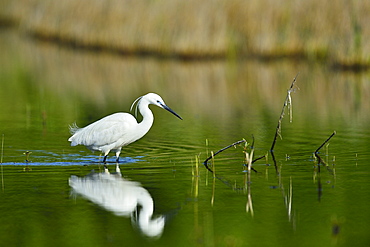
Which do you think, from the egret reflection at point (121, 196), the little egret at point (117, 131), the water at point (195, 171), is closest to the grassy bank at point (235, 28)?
the water at point (195, 171)

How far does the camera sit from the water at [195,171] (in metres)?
5.43

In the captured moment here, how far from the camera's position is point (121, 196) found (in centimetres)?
650

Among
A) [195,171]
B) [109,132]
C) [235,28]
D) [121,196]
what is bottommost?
[121,196]

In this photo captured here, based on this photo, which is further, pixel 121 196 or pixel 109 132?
pixel 109 132

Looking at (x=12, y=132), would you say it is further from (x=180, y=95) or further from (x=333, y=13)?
(x=333, y=13)

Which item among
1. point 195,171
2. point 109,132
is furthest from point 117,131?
point 195,171

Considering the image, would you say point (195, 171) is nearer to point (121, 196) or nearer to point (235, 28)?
point (121, 196)

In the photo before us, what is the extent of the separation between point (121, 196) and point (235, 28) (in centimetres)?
1296

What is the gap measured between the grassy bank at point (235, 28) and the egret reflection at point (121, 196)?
10250 mm

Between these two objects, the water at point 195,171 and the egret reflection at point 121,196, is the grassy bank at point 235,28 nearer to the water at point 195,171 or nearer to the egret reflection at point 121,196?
the water at point 195,171

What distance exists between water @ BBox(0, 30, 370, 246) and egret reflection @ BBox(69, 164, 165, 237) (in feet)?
0.06

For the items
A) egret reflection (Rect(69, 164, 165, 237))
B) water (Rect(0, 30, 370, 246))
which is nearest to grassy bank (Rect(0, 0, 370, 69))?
water (Rect(0, 30, 370, 246))

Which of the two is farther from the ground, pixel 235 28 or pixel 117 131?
pixel 235 28

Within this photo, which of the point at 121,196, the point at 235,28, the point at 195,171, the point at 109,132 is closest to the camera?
the point at 121,196
